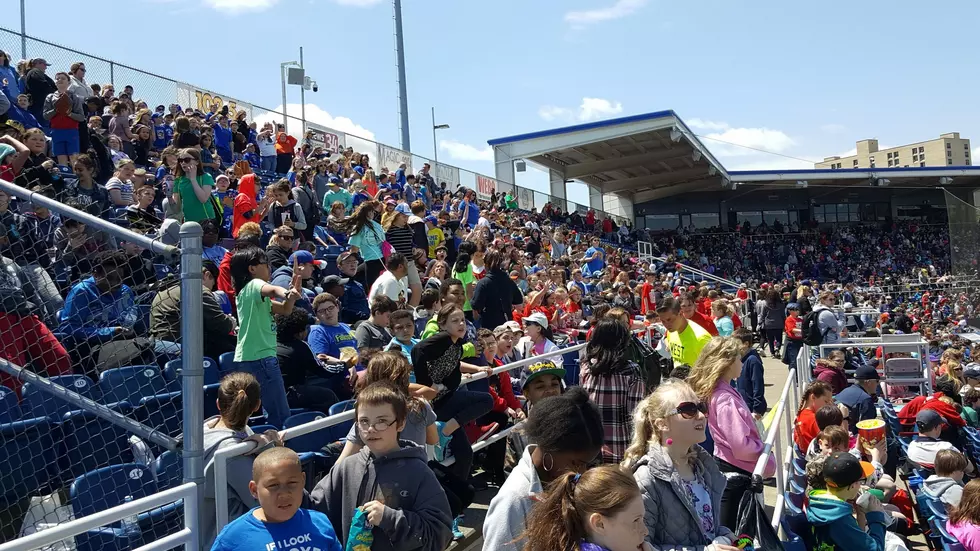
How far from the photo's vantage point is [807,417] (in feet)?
23.7

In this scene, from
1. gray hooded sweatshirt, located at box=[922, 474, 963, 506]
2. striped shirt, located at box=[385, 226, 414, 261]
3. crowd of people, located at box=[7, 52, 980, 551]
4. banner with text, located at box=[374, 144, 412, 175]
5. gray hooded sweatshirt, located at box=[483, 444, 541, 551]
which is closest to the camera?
gray hooded sweatshirt, located at box=[483, 444, 541, 551]

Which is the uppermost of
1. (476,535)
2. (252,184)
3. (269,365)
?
(252,184)

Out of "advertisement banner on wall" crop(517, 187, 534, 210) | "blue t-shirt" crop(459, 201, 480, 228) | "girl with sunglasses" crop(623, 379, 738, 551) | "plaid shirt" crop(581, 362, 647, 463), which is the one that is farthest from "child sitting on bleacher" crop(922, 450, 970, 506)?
"advertisement banner on wall" crop(517, 187, 534, 210)

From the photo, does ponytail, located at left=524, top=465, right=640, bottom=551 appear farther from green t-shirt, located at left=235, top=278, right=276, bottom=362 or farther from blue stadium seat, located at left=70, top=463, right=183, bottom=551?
green t-shirt, located at left=235, top=278, right=276, bottom=362

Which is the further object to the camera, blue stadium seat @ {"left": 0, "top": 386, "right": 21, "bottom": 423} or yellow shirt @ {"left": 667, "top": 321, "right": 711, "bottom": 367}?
yellow shirt @ {"left": 667, "top": 321, "right": 711, "bottom": 367}

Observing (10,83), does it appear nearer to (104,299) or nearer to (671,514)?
(104,299)

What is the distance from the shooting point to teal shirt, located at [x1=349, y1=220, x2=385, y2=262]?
10336 millimetres

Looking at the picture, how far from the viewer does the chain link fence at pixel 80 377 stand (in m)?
3.71

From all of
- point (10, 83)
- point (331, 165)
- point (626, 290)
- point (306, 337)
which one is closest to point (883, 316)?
point (626, 290)

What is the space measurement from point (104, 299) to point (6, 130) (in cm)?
430

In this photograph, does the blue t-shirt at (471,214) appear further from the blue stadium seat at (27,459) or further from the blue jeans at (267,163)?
the blue stadium seat at (27,459)

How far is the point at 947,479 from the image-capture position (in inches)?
262

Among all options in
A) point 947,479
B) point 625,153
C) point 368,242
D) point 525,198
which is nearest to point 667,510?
point 947,479

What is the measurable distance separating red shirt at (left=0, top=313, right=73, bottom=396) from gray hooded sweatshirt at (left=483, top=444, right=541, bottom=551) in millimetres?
2866
